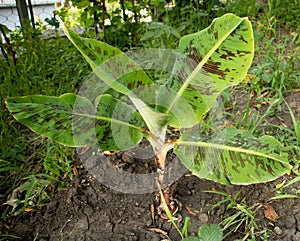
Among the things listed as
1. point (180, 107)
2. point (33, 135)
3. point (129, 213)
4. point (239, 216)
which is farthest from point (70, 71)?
point (239, 216)

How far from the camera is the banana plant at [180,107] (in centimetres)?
93

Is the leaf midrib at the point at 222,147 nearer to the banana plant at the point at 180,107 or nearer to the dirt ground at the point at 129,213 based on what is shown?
the banana plant at the point at 180,107

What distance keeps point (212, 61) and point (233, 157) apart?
0.30m

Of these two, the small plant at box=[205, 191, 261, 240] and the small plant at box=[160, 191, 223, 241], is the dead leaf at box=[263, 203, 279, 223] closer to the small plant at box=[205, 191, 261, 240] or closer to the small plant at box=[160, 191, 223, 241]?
the small plant at box=[205, 191, 261, 240]

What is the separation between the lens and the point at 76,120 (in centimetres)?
100

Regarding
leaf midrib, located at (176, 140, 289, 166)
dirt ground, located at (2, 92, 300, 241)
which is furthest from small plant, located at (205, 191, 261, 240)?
leaf midrib, located at (176, 140, 289, 166)

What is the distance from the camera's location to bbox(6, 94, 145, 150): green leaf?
96 cm

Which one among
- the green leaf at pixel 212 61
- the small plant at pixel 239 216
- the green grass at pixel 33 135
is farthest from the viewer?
the green grass at pixel 33 135

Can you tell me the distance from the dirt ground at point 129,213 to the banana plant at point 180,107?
0.25 m

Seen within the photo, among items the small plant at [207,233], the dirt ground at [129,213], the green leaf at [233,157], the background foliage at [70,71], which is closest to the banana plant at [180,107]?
the green leaf at [233,157]

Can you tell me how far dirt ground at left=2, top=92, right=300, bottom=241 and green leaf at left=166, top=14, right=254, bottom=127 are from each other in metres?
0.40

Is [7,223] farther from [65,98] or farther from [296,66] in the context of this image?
[296,66]

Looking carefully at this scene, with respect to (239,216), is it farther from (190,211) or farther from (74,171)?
(74,171)

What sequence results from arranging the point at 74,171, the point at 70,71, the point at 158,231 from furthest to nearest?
the point at 70,71 → the point at 74,171 → the point at 158,231
